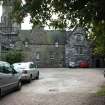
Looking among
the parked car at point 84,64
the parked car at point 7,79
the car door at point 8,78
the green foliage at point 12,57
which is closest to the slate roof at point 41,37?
the parked car at point 84,64

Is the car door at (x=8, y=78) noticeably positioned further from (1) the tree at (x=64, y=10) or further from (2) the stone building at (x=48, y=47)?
(2) the stone building at (x=48, y=47)

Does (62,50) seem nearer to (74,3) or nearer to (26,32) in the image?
(26,32)

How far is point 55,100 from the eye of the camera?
12.3 metres

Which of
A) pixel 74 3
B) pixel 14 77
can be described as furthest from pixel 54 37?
pixel 74 3

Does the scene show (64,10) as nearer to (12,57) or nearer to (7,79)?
(7,79)

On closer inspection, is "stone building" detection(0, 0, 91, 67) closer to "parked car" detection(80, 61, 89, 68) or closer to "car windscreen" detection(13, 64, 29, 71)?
"parked car" detection(80, 61, 89, 68)

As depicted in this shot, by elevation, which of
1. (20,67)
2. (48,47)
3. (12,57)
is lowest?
(20,67)

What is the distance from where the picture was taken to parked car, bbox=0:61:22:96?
13.1 meters

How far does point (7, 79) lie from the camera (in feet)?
45.6

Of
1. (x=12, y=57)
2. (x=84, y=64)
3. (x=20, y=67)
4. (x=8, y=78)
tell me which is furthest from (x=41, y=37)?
(x=8, y=78)

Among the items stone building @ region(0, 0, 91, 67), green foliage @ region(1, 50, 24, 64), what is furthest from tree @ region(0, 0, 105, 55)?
stone building @ region(0, 0, 91, 67)

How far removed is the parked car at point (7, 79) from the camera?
13.1 m

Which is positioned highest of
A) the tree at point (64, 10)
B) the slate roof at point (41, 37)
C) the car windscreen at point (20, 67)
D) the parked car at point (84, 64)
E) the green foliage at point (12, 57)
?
the slate roof at point (41, 37)

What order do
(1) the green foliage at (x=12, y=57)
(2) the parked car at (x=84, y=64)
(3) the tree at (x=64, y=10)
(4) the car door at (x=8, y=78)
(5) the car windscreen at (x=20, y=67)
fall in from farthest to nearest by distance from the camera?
(2) the parked car at (x=84, y=64) → (1) the green foliage at (x=12, y=57) → (5) the car windscreen at (x=20, y=67) → (4) the car door at (x=8, y=78) → (3) the tree at (x=64, y=10)
